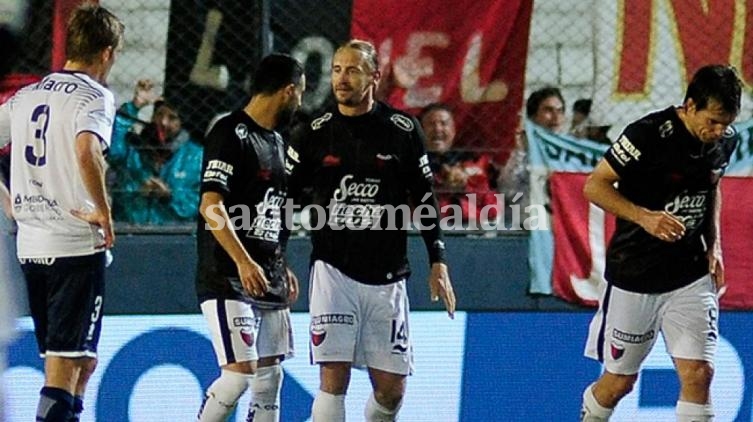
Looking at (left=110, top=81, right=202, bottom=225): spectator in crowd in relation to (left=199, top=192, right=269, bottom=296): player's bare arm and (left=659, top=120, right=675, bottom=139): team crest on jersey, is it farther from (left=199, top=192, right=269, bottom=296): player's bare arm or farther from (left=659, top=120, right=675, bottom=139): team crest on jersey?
(left=659, top=120, right=675, bottom=139): team crest on jersey

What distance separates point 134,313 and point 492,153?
2.32m

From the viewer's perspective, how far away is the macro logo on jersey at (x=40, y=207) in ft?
25.9

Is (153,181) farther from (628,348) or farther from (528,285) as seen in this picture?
(628,348)

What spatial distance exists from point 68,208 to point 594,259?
362 cm

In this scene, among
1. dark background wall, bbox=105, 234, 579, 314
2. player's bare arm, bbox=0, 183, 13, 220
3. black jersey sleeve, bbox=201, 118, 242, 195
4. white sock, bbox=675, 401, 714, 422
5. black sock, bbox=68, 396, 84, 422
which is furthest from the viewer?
dark background wall, bbox=105, 234, 579, 314

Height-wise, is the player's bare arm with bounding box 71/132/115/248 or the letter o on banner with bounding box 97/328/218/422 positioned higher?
the player's bare arm with bounding box 71/132/115/248

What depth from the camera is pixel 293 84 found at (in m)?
8.46

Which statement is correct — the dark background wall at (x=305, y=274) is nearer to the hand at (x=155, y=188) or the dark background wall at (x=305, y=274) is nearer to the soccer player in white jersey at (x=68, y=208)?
the hand at (x=155, y=188)

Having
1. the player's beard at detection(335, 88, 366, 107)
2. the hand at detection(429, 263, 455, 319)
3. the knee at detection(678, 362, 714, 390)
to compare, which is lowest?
the knee at detection(678, 362, 714, 390)

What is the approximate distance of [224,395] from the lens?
8.38 metres

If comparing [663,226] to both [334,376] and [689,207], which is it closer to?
[689,207]

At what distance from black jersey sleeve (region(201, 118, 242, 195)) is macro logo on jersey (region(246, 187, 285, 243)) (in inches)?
8.1

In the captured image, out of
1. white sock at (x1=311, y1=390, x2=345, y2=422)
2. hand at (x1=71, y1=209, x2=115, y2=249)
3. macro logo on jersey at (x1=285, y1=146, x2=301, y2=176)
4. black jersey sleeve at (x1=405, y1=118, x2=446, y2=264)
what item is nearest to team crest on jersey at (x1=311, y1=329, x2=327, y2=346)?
white sock at (x1=311, y1=390, x2=345, y2=422)

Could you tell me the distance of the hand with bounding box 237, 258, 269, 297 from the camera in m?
8.09
